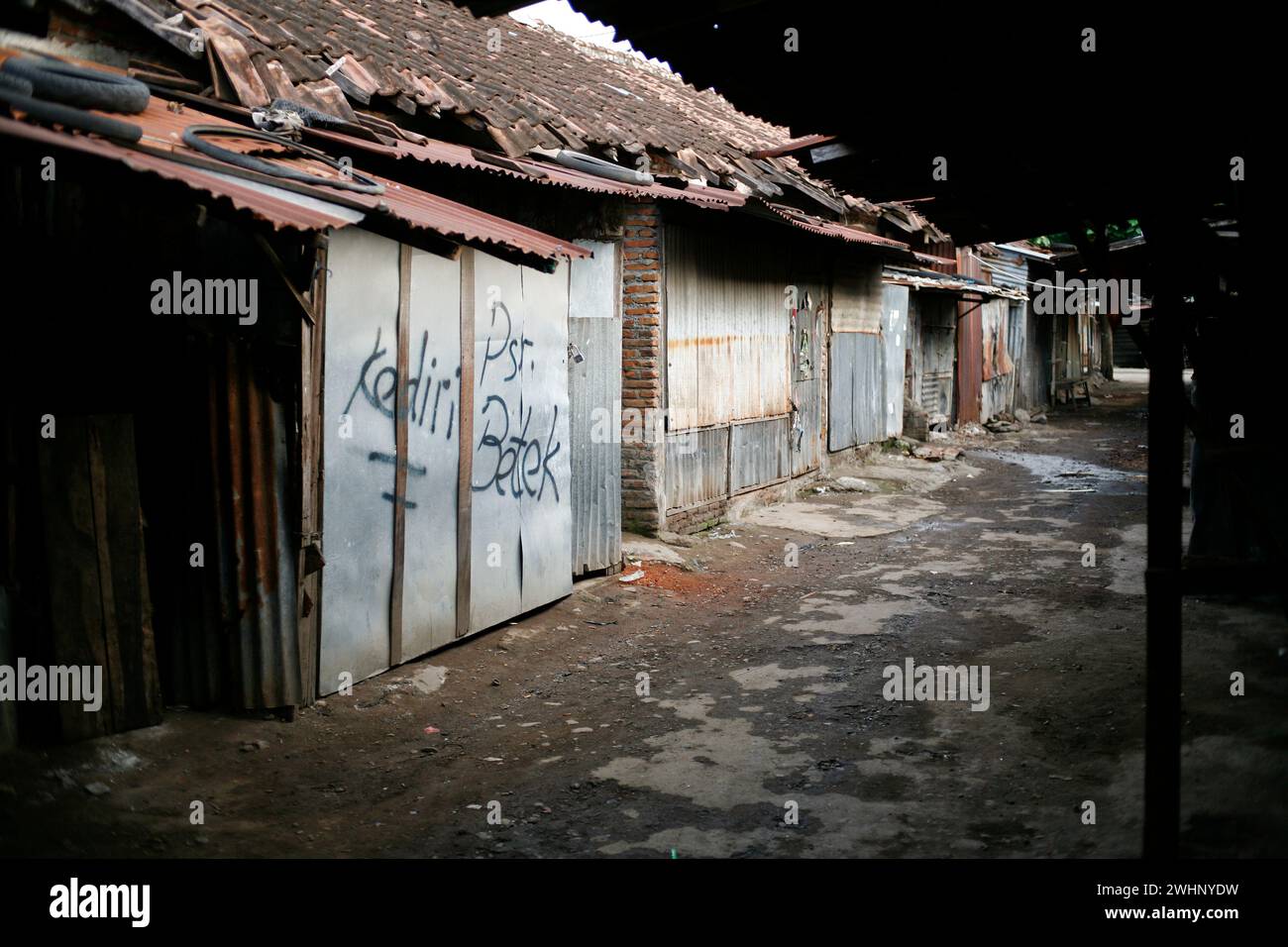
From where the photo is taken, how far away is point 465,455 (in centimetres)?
691

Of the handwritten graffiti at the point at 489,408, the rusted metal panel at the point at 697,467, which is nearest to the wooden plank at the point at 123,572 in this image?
the handwritten graffiti at the point at 489,408

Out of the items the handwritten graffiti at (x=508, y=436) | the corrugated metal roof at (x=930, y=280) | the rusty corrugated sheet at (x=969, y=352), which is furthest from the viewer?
the rusty corrugated sheet at (x=969, y=352)

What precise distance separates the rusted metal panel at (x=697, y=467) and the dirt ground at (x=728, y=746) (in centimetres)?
160

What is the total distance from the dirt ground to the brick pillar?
3.98ft

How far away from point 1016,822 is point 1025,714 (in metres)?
1.39

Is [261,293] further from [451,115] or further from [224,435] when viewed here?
[451,115]

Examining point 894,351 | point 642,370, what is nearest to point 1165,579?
point 642,370

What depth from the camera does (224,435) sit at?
17.2ft

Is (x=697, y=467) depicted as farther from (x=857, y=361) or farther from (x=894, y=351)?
(x=894, y=351)

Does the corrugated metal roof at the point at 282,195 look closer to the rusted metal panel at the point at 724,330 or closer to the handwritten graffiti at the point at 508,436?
the handwritten graffiti at the point at 508,436

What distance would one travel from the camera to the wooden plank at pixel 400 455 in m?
A: 6.26

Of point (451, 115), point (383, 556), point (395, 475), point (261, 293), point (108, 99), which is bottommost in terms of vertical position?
point (383, 556)
